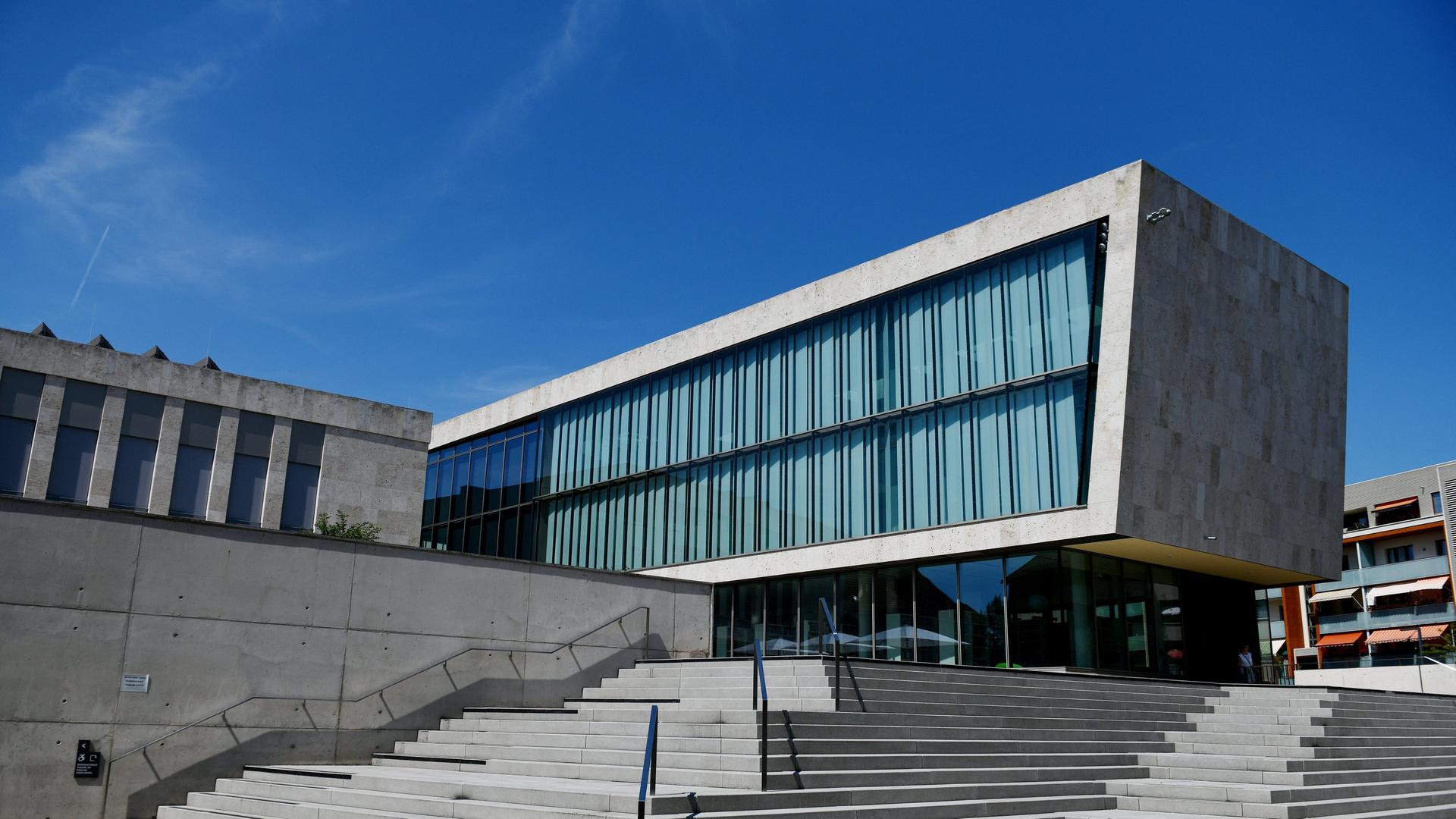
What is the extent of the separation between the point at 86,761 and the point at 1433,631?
63.5m

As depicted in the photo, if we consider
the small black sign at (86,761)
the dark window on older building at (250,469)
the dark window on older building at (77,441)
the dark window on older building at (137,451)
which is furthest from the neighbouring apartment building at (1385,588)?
the small black sign at (86,761)

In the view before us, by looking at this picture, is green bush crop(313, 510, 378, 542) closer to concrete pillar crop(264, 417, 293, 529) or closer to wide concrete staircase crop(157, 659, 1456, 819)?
concrete pillar crop(264, 417, 293, 529)

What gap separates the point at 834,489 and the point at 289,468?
46.9 feet

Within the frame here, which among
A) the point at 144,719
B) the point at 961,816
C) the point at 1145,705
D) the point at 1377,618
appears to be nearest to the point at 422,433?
the point at 144,719

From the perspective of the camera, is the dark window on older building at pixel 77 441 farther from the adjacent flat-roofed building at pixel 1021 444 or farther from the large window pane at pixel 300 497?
the adjacent flat-roofed building at pixel 1021 444

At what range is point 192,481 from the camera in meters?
27.5

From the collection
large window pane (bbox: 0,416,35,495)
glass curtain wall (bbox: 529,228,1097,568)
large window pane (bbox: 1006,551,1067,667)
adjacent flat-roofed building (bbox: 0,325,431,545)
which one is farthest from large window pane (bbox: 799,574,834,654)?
large window pane (bbox: 0,416,35,495)

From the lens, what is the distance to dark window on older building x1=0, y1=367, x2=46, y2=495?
25141 mm

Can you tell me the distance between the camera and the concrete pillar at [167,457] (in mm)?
26719

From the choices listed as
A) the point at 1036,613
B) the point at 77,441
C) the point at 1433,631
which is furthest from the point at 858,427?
the point at 1433,631

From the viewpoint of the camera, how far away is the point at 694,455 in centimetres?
3128

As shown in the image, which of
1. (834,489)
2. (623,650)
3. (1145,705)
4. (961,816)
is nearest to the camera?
(961,816)

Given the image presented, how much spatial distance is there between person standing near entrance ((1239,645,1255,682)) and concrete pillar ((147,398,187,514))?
26919 millimetres

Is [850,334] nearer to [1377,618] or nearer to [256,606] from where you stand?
[256,606]
